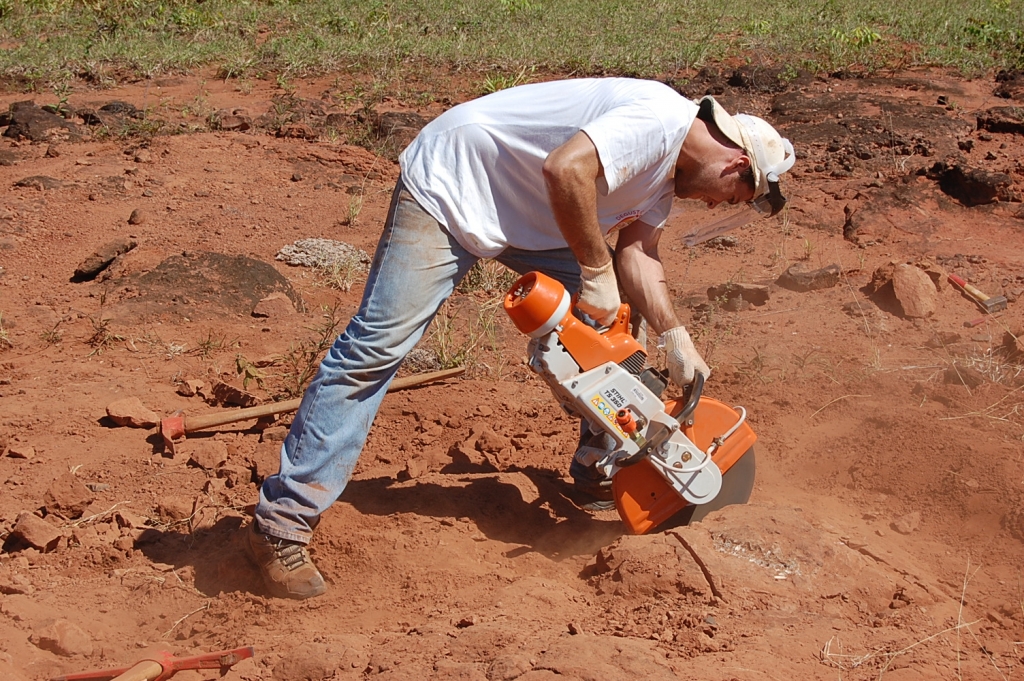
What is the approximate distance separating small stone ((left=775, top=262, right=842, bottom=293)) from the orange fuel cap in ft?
9.42

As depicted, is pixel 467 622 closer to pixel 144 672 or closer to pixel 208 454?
pixel 144 672

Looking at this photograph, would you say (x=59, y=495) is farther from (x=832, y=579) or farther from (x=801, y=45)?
(x=801, y=45)

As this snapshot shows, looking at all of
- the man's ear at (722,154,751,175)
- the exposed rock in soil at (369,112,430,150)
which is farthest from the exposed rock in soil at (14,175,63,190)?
the man's ear at (722,154,751,175)

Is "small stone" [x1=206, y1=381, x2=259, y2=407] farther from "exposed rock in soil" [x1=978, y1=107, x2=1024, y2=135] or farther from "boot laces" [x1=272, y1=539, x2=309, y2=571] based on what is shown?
"exposed rock in soil" [x1=978, y1=107, x2=1024, y2=135]

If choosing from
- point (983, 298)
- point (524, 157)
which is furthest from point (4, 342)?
point (983, 298)

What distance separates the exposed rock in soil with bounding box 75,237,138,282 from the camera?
5.71 meters

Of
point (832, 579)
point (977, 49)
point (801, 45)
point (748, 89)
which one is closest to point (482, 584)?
point (832, 579)

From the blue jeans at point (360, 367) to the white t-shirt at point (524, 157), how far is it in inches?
3.8

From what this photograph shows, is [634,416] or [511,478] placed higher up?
[634,416]

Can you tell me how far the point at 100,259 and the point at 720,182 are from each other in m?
3.96

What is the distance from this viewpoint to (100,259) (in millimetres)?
5730

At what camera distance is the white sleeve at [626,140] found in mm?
2852

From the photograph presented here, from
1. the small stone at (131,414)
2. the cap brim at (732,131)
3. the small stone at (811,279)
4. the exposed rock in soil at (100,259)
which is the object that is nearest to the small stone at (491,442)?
the small stone at (131,414)

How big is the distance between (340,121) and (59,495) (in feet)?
15.6
